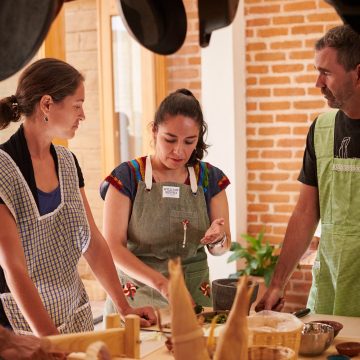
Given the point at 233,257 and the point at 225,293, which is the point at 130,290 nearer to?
the point at 225,293

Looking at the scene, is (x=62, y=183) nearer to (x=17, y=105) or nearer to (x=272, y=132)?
(x=17, y=105)

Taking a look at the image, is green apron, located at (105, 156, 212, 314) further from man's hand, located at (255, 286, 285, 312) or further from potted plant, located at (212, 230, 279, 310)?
potted plant, located at (212, 230, 279, 310)

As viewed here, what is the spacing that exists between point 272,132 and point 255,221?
66 centimetres

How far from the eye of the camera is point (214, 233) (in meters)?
2.59

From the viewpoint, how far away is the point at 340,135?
2.67 m

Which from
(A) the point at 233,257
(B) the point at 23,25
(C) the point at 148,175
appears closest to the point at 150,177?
(C) the point at 148,175

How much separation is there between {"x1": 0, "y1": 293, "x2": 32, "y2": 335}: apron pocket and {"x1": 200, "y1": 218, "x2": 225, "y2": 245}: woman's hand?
2.36 feet

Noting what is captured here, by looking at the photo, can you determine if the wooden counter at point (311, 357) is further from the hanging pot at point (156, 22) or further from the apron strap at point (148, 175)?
the hanging pot at point (156, 22)

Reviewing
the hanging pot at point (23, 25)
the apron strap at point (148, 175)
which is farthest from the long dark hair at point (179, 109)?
the hanging pot at point (23, 25)

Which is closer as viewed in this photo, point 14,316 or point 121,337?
point 121,337

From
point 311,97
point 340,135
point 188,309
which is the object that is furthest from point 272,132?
point 188,309

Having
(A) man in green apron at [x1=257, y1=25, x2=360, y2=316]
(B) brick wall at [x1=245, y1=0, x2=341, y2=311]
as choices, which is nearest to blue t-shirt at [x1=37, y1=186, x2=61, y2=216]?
(A) man in green apron at [x1=257, y1=25, x2=360, y2=316]

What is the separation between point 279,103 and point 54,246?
10.2 ft

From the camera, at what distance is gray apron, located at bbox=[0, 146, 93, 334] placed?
2207mm
